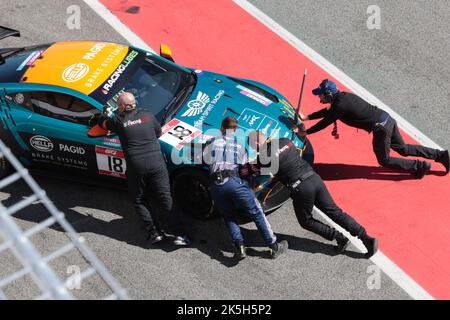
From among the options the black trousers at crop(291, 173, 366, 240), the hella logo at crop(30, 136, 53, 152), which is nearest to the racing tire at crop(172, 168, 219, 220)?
the black trousers at crop(291, 173, 366, 240)

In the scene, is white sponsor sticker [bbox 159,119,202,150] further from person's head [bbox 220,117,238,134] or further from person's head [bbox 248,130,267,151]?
person's head [bbox 248,130,267,151]

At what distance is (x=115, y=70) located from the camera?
8.34 meters

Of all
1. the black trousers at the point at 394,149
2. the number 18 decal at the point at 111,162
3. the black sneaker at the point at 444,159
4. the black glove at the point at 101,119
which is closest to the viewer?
the black glove at the point at 101,119

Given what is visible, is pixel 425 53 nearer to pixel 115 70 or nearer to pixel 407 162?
pixel 407 162

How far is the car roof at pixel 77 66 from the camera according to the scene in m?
8.13

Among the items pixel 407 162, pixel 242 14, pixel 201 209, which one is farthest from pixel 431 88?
pixel 201 209

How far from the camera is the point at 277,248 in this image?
25.0 feet

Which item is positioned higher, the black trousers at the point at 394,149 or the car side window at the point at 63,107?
the black trousers at the point at 394,149

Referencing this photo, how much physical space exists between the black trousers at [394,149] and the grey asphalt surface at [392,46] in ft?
2.50

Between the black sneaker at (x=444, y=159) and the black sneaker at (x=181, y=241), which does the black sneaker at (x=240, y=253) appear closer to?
the black sneaker at (x=181, y=241)

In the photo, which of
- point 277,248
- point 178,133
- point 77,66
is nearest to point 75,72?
point 77,66

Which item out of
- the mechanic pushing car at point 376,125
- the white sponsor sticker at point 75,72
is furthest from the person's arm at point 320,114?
the white sponsor sticker at point 75,72

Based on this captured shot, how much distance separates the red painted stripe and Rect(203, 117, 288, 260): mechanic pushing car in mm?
1540
